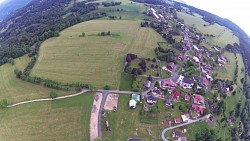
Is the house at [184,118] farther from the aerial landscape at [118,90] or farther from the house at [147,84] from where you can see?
the house at [147,84]

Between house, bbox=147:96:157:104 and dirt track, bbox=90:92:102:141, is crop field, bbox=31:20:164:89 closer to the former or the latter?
dirt track, bbox=90:92:102:141

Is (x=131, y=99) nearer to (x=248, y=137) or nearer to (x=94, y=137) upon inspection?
(x=94, y=137)

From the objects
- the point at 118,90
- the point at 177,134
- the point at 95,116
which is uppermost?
the point at 118,90

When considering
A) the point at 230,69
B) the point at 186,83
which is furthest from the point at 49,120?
the point at 230,69

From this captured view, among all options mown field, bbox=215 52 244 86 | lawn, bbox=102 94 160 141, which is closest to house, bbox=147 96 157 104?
lawn, bbox=102 94 160 141

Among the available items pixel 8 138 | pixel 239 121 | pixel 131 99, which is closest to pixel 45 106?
pixel 8 138

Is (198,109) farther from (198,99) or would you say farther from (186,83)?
(186,83)

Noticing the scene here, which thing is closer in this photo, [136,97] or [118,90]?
[136,97]
